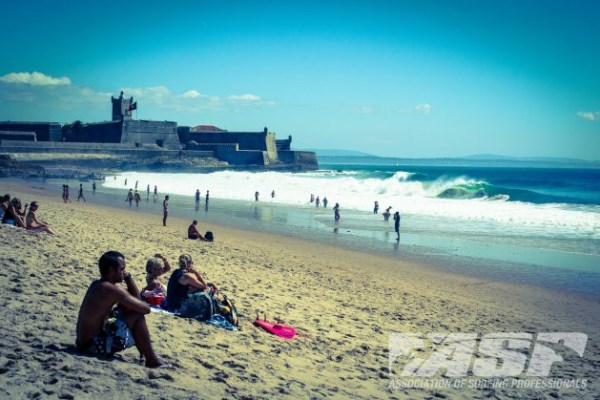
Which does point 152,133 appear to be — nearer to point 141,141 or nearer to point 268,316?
point 141,141

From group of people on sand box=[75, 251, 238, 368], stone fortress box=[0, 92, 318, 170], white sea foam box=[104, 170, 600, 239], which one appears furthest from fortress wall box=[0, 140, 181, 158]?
group of people on sand box=[75, 251, 238, 368]

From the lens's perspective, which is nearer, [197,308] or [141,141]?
[197,308]

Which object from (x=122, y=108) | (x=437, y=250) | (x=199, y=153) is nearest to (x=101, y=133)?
(x=122, y=108)

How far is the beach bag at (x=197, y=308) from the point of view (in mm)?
5875

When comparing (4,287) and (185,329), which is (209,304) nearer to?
(185,329)

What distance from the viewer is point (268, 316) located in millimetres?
6801

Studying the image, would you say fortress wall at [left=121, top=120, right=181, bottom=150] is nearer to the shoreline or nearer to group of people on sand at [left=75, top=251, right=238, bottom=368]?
the shoreline

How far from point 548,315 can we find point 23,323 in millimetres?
8125

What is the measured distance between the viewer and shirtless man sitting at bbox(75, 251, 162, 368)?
3996mm

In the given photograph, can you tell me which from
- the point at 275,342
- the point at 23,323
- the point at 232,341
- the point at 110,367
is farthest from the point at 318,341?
the point at 23,323
